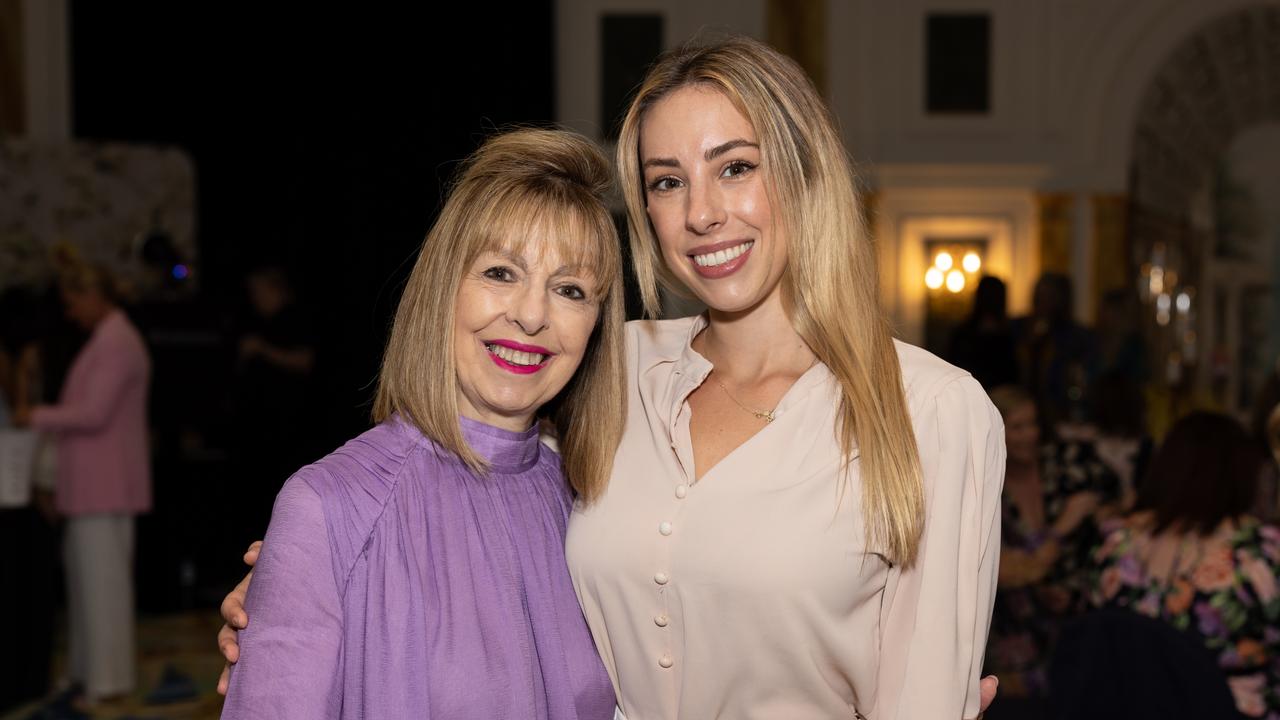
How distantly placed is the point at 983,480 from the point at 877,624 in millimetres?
262

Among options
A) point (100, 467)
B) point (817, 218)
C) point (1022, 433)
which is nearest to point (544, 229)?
point (817, 218)

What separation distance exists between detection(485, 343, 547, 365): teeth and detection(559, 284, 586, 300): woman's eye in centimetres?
10

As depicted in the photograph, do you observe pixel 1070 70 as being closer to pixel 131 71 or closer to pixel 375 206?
pixel 375 206

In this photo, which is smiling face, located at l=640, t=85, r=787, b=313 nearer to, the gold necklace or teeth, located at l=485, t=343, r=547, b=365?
the gold necklace

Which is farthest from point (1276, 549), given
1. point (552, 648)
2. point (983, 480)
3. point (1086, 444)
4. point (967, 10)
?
point (967, 10)

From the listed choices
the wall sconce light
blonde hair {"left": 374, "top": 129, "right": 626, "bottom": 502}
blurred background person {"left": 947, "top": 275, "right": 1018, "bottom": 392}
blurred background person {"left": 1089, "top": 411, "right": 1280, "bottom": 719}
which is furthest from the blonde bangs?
the wall sconce light

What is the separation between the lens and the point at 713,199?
6.12 ft

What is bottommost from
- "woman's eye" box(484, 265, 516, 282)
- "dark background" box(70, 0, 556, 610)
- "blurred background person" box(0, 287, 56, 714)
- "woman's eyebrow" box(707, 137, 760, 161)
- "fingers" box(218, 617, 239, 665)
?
"blurred background person" box(0, 287, 56, 714)

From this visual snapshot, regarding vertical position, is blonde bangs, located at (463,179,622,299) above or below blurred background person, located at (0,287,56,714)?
above

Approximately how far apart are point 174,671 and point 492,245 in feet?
15.0

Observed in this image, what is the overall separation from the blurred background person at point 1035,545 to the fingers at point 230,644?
2.49 m

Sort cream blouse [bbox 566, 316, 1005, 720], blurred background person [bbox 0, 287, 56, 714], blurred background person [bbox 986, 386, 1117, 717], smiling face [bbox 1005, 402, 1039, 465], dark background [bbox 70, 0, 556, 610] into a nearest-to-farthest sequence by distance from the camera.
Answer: cream blouse [bbox 566, 316, 1005, 720] → blurred background person [bbox 986, 386, 1117, 717] → smiling face [bbox 1005, 402, 1039, 465] → blurred background person [bbox 0, 287, 56, 714] → dark background [bbox 70, 0, 556, 610]

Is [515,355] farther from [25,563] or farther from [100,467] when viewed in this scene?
[25,563]

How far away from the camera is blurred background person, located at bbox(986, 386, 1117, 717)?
12.4 ft
